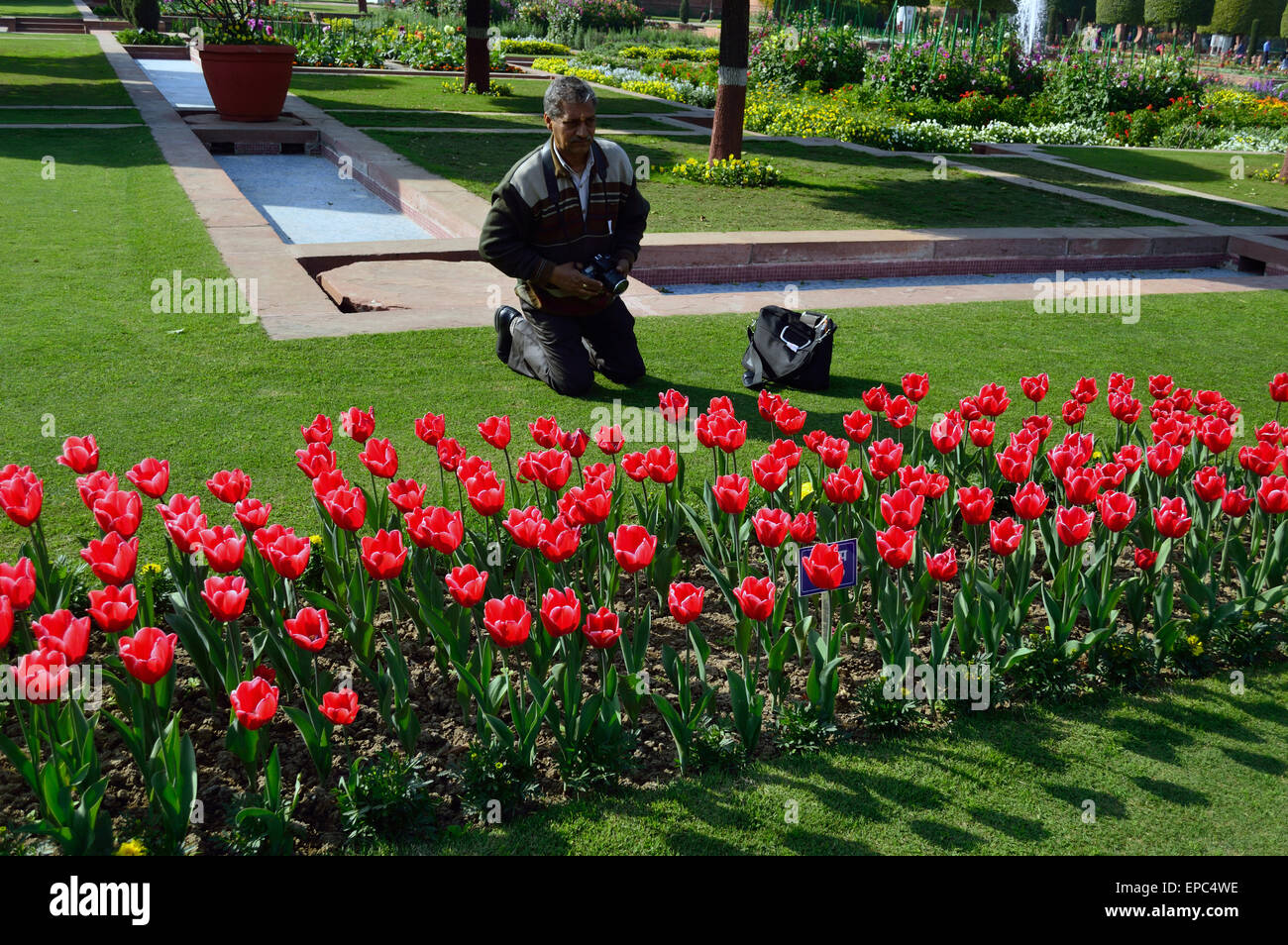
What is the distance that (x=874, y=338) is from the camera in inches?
286

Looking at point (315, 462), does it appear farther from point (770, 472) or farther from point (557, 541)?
point (770, 472)

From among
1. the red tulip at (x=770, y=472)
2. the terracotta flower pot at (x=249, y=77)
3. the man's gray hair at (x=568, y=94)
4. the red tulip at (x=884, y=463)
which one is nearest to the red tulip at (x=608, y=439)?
the red tulip at (x=770, y=472)

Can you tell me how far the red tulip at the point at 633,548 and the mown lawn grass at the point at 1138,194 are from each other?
1017cm

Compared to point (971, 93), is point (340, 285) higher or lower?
lower

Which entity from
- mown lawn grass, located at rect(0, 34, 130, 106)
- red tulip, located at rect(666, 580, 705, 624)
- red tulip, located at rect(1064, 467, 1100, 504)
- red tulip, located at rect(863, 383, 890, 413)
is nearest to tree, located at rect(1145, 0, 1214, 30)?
mown lawn grass, located at rect(0, 34, 130, 106)

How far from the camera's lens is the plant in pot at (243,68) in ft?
49.5

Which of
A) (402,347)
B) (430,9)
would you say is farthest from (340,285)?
(430,9)

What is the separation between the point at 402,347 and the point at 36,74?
1818cm

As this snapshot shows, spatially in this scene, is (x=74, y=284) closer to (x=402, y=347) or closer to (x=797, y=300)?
(x=402, y=347)

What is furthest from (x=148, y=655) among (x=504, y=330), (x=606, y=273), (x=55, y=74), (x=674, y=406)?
(x=55, y=74)

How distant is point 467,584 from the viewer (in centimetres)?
280

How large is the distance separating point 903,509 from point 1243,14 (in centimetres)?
5713

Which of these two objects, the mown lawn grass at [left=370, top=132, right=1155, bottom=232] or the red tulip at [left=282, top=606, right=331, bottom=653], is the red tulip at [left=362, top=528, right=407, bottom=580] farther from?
the mown lawn grass at [left=370, top=132, right=1155, bottom=232]

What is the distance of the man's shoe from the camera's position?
6367 mm
